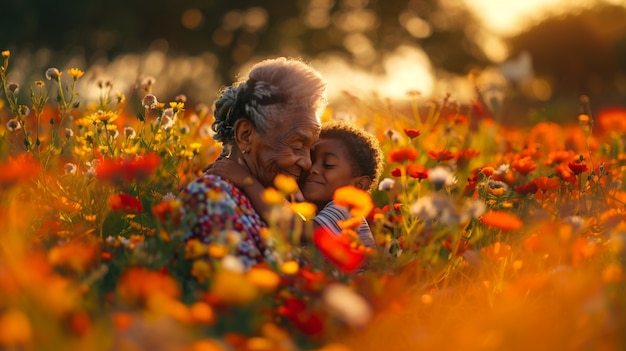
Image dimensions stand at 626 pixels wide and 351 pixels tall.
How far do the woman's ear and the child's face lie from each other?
0.65 metres

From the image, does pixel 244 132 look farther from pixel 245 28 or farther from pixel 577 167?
pixel 245 28

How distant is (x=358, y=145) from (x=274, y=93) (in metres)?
0.95

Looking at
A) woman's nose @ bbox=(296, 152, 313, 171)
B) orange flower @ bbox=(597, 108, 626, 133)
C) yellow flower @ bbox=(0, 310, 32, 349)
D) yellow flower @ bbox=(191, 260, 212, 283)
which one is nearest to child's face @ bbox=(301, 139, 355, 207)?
woman's nose @ bbox=(296, 152, 313, 171)

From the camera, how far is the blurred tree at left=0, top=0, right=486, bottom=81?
63.0 feet

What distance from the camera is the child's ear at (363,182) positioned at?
180 inches

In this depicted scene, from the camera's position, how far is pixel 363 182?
4609 millimetres

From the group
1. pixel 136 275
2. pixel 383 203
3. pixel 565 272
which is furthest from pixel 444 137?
pixel 136 275

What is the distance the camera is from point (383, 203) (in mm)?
5172

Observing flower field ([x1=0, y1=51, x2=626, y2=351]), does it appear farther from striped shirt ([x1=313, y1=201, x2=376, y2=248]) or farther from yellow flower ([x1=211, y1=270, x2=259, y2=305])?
striped shirt ([x1=313, y1=201, x2=376, y2=248])

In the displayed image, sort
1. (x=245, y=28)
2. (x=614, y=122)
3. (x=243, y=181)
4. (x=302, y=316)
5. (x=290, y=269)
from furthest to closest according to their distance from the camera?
(x=245, y=28) → (x=614, y=122) → (x=243, y=181) → (x=290, y=269) → (x=302, y=316)

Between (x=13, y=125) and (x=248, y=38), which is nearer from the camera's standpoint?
(x=13, y=125)

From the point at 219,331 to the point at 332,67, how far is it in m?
20.6

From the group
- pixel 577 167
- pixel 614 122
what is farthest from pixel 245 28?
pixel 577 167

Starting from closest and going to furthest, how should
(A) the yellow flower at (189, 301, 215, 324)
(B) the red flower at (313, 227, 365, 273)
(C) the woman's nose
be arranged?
1. (A) the yellow flower at (189, 301, 215, 324)
2. (B) the red flower at (313, 227, 365, 273)
3. (C) the woman's nose
